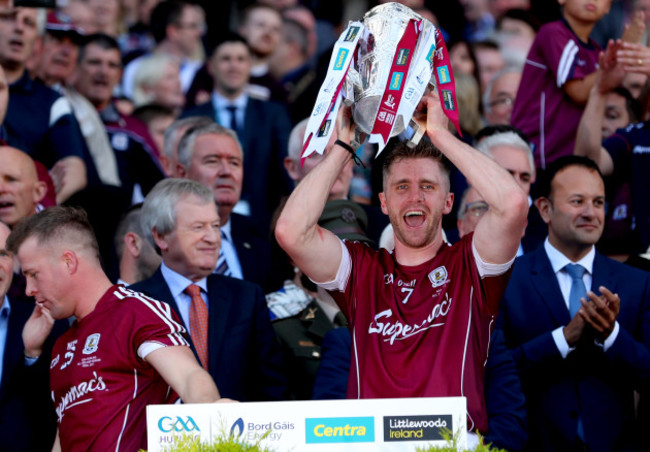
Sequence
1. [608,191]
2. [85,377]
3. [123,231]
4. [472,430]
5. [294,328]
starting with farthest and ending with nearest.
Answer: [608,191], [123,231], [294,328], [85,377], [472,430]

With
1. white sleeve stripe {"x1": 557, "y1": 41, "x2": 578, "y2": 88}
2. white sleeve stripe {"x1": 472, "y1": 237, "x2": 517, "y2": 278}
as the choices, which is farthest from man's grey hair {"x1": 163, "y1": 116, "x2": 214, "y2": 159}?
white sleeve stripe {"x1": 472, "y1": 237, "x2": 517, "y2": 278}

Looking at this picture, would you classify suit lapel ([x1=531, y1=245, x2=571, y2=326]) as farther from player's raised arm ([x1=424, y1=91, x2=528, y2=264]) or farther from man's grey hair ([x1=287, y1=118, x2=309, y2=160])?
man's grey hair ([x1=287, y1=118, x2=309, y2=160])

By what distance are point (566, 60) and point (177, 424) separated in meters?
4.61

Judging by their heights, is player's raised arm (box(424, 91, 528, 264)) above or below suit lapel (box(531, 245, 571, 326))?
above

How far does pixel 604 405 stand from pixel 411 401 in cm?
242

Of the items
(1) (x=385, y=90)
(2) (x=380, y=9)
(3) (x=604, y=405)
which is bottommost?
(3) (x=604, y=405)

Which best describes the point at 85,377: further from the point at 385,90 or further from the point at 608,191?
the point at 608,191

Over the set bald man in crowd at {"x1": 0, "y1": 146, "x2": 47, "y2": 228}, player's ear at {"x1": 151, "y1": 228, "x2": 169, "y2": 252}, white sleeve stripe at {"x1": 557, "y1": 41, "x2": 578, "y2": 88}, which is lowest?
player's ear at {"x1": 151, "y1": 228, "x2": 169, "y2": 252}

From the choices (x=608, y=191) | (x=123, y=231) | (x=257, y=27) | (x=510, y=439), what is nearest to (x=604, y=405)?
(x=510, y=439)

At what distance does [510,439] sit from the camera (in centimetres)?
484

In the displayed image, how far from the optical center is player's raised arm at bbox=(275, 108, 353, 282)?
442cm

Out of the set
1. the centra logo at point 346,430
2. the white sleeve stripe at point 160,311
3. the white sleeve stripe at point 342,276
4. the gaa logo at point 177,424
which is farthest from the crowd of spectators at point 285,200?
the centra logo at point 346,430

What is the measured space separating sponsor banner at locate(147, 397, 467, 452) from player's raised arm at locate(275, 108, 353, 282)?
1066mm

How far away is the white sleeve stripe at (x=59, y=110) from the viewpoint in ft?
25.0
